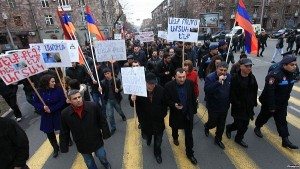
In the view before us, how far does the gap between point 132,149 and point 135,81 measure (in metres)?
1.81

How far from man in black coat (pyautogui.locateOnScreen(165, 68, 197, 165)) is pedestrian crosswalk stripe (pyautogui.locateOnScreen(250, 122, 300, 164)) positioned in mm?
1856

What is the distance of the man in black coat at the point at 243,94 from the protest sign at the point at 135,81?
1.85 metres

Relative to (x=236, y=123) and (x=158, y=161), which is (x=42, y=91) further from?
(x=236, y=123)

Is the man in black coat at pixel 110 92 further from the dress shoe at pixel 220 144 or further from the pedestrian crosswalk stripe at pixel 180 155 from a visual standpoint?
the dress shoe at pixel 220 144

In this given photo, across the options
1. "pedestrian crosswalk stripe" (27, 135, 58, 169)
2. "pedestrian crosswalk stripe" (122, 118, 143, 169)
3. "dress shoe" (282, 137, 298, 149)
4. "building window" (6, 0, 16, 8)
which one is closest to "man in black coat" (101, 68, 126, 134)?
"pedestrian crosswalk stripe" (122, 118, 143, 169)

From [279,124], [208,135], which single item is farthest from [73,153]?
[279,124]

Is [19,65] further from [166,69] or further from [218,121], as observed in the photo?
[218,121]

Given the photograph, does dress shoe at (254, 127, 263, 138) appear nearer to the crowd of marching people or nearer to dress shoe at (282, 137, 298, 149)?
the crowd of marching people

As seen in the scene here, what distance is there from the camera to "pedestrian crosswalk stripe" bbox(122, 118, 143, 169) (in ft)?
15.8

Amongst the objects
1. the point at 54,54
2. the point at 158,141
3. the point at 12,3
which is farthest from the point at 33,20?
the point at 158,141

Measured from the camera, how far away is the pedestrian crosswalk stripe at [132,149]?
4813mm

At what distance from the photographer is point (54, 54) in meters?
5.66

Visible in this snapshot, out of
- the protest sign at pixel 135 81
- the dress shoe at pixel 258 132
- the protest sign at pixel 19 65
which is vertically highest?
the protest sign at pixel 19 65

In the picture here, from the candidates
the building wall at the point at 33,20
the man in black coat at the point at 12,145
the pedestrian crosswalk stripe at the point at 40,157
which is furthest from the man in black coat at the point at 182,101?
the building wall at the point at 33,20
